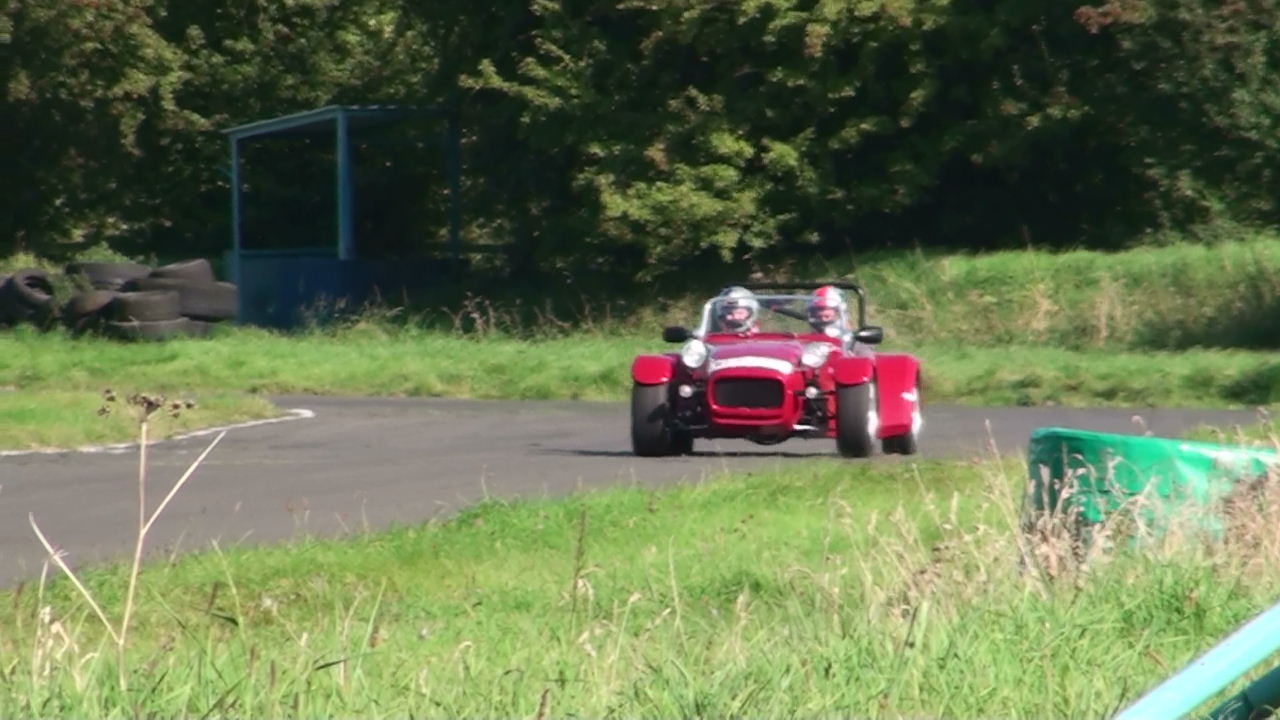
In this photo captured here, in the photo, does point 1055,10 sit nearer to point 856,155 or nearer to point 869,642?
point 856,155

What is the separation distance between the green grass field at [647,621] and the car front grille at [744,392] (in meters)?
3.58

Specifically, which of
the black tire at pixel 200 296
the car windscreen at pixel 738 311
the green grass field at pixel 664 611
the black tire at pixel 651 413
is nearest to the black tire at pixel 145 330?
the black tire at pixel 200 296

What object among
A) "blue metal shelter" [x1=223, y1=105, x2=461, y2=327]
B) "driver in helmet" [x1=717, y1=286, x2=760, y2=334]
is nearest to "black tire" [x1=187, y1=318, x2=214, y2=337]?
"blue metal shelter" [x1=223, y1=105, x2=461, y2=327]

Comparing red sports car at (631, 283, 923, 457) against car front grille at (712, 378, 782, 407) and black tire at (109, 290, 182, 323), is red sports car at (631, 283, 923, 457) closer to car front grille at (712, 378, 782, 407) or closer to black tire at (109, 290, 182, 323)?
car front grille at (712, 378, 782, 407)

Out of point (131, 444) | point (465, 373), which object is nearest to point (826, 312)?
point (131, 444)

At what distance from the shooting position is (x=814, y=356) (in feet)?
54.3

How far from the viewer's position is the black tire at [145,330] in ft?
98.3

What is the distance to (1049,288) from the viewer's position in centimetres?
3175

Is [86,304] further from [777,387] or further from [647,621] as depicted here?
[647,621]

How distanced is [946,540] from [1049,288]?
911 inches

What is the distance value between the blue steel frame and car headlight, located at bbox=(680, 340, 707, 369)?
22086 millimetres

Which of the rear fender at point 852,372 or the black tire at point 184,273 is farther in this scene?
the black tire at point 184,273

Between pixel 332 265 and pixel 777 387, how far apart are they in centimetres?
2347

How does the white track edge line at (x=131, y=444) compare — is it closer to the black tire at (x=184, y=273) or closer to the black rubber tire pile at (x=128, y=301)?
the black rubber tire pile at (x=128, y=301)
